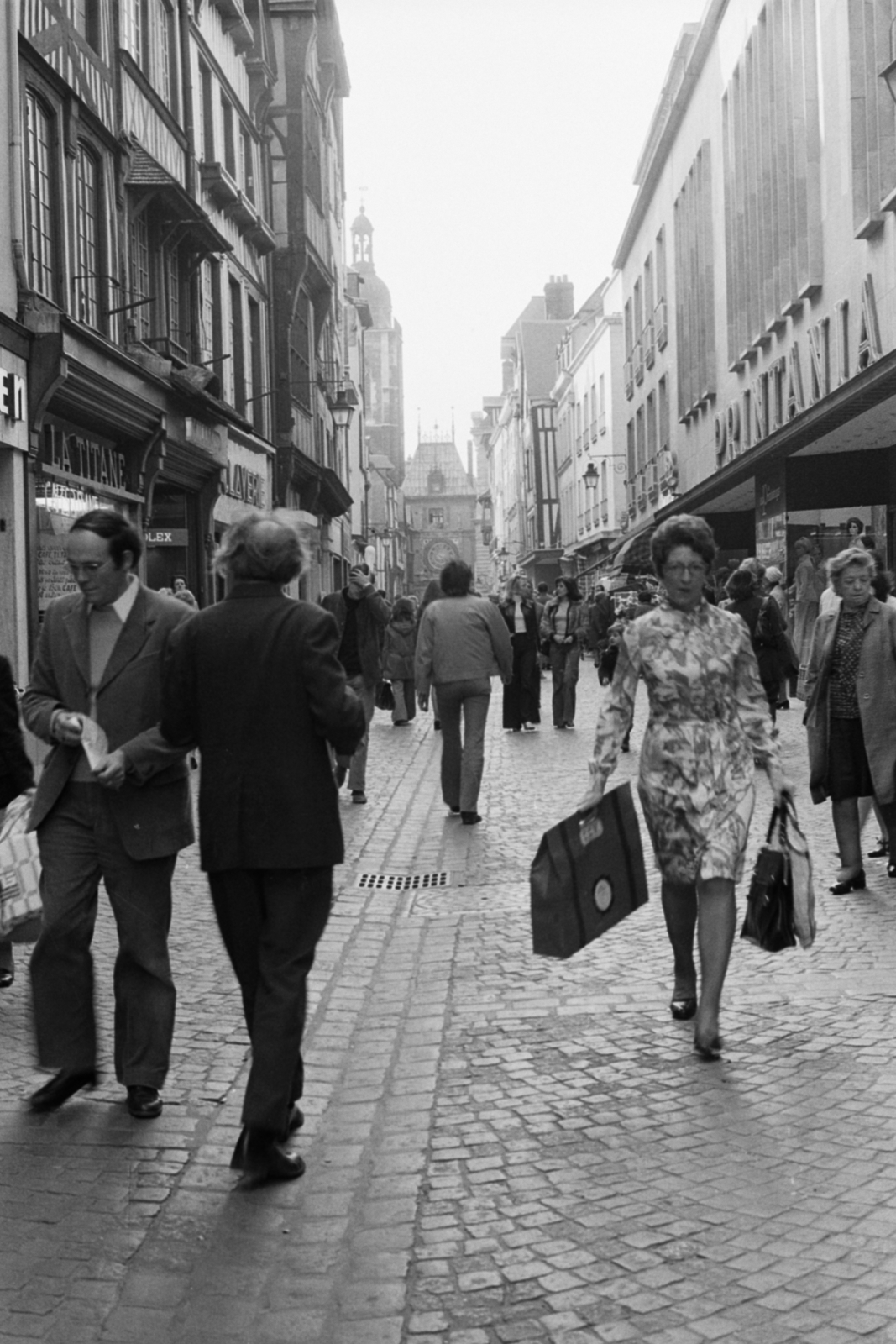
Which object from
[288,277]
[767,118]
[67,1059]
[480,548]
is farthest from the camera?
[480,548]

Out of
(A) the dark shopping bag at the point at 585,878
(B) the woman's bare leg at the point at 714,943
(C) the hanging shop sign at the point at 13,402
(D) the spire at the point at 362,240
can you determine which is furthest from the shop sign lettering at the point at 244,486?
(D) the spire at the point at 362,240

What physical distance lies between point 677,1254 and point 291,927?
1240 mm

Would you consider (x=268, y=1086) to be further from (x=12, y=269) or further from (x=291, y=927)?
(x=12, y=269)

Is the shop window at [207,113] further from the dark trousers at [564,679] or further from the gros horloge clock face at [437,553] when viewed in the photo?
the gros horloge clock face at [437,553]

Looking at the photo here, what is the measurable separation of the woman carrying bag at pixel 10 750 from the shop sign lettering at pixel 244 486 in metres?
17.8

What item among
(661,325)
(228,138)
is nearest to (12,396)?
(228,138)

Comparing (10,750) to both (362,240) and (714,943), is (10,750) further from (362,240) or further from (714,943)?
(362,240)

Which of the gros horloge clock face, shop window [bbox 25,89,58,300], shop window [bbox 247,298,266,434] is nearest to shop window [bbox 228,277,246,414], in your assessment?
shop window [bbox 247,298,266,434]

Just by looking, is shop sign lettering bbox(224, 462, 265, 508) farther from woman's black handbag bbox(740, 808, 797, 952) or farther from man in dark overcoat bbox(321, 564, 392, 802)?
woman's black handbag bbox(740, 808, 797, 952)

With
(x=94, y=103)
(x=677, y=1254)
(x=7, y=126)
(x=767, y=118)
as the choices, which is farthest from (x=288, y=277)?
(x=677, y=1254)

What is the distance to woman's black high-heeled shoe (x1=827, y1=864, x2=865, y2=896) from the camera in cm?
Answer: 767

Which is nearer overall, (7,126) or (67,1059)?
(67,1059)

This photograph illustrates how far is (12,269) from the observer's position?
14.1 meters

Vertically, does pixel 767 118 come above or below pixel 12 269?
above
